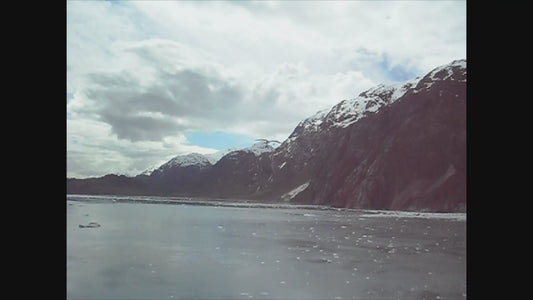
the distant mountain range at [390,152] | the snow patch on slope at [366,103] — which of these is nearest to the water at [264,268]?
the distant mountain range at [390,152]

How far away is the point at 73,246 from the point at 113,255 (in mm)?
4358

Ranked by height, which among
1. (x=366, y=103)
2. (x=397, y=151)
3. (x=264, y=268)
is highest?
(x=366, y=103)

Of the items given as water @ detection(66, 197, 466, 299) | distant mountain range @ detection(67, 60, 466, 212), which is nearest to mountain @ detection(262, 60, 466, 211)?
distant mountain range @ detection(67, 60, 466, 212)

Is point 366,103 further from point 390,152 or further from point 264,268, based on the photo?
point 264,268

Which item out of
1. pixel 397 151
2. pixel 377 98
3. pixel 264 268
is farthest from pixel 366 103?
pixel 264 268

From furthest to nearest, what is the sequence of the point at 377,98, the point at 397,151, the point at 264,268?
the point at 377,98
the point at 397,151
the point at 264,268

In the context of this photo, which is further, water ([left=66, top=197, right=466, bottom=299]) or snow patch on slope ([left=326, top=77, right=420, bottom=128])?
snow patch on slope ([left=326, top=77, right=420, bottom=128])

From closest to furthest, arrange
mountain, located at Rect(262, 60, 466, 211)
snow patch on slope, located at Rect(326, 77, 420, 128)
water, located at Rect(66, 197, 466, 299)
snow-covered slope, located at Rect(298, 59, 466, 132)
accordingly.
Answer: water, located at Rect(66, 197, 466, 299)
mountain, located at Rect(262, 60, 466, 211)
snow-covered slope, located at Rect(298, 59, 466, 132)
snow patch on slope, located at Rect(326, 77, 420, 128)

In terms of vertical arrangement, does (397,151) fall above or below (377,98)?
below

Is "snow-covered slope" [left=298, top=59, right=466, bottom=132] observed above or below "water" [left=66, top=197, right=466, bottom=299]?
above

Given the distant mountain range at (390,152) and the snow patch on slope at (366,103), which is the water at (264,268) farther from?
the snow patch on slope at (366,103)

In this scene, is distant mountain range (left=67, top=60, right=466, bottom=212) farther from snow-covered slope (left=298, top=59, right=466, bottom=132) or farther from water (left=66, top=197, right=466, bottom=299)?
water (left=66, top=197, right=466, bottom=299)

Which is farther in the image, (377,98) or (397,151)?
(377,98)
